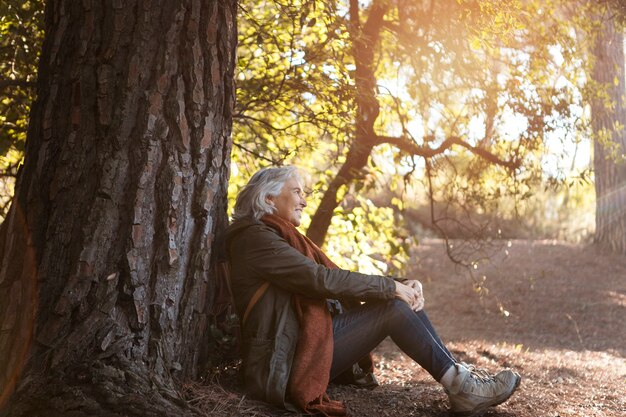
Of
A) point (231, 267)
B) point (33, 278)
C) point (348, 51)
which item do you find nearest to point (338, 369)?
point (231, 267)

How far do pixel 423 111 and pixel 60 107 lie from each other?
13.1 feet

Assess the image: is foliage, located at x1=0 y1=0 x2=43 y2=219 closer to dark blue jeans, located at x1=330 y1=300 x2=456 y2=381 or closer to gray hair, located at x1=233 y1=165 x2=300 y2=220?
gray hair, located at x1=233 y1=165 x2=300 y2=220

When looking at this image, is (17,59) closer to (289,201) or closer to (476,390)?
(289,201)

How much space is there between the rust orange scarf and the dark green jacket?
→ 0.14ft

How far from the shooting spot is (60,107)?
336 cm

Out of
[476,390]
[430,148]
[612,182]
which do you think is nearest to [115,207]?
[476,390]

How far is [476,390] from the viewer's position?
364 centimetres

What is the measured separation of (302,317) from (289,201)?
2.18ft

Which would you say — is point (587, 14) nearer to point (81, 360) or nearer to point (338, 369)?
point (338, 369)

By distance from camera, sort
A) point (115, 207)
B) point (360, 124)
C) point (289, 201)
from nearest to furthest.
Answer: point (115, 207), point (289, 201), point (360, 124)

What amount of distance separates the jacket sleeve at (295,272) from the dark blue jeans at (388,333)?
0.44 feet

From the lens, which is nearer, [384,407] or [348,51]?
[384,407]

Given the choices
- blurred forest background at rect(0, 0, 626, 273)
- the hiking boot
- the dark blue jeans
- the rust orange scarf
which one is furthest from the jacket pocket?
blurred forest background at rect(0, 0, 626, 273)

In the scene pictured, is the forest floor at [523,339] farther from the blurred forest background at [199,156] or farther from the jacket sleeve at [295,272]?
the jacket sleeve at [295,272]
